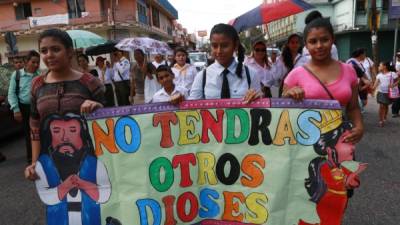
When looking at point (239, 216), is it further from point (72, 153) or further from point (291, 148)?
point (72, 153)

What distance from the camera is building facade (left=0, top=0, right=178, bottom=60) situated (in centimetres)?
3152

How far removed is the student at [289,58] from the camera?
528 cm

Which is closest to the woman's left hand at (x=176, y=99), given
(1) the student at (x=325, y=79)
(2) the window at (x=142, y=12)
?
(1) the student at (x=325, y=79)

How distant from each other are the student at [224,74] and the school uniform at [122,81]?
26.8 feet

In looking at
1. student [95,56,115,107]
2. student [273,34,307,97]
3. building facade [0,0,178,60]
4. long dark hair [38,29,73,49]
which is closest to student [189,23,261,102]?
long dark hair [38,29,73,49]

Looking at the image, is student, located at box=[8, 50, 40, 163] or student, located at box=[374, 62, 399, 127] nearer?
student, located at box=[8, 50, 40, 163]

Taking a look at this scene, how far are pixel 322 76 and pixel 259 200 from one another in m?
0.86

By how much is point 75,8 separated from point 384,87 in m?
30.7

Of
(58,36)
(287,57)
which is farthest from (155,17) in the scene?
(58,36)

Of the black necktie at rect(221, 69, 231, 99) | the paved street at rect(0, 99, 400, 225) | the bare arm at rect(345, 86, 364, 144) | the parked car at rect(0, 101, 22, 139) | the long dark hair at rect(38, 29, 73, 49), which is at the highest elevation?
the long dark hair at rect(38, 29, 73, 49)

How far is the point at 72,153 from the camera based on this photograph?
95.8 inches

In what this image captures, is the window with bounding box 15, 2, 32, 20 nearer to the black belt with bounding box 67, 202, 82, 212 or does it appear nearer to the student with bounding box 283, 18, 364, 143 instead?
the black belt with bounding box 67, 202, 82, 212

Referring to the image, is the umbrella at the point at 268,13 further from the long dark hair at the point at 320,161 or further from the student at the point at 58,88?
the long dark hair at the point at 320,161

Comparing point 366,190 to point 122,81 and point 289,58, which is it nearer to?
point 289,58
